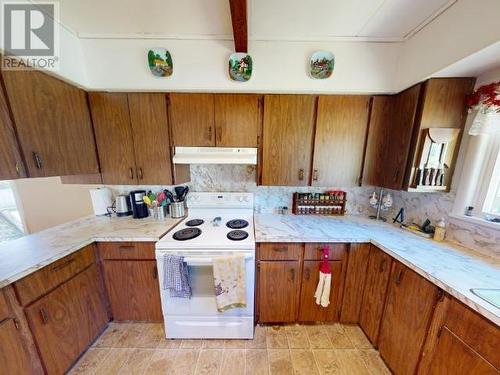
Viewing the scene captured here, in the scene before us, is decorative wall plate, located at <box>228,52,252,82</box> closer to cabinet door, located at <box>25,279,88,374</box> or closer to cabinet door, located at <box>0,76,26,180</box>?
cabinet door, located at <box>0,76,26,180</box>

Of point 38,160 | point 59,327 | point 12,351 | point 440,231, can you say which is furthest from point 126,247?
point 440,231

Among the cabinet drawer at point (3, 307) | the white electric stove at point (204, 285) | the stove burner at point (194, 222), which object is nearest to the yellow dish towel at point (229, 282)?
the white electric stove at point (204, 285)

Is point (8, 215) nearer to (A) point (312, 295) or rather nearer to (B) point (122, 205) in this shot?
(B) point (122, 205)

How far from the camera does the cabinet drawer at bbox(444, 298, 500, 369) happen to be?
2.48 feet

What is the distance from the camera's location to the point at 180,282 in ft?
4.55

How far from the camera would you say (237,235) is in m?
1.53

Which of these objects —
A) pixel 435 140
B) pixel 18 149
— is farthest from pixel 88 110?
pixel 435 140

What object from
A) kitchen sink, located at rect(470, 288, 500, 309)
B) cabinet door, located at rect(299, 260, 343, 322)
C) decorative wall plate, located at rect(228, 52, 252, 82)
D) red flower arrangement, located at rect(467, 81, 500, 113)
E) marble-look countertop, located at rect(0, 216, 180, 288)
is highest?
decorative wall plate, located at rect(228, 52, 252, 82)

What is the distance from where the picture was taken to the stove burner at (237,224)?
1.73m

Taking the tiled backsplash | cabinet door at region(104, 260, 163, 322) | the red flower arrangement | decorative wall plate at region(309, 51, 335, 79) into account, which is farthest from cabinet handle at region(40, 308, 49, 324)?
the red flower arrangement

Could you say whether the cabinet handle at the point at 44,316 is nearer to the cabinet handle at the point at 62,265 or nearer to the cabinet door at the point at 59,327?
the cabinet door at the point at 59,327

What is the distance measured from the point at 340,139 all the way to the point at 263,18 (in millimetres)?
1161

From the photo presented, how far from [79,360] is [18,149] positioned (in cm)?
166

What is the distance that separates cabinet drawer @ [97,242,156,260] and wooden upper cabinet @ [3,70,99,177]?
70 cm
